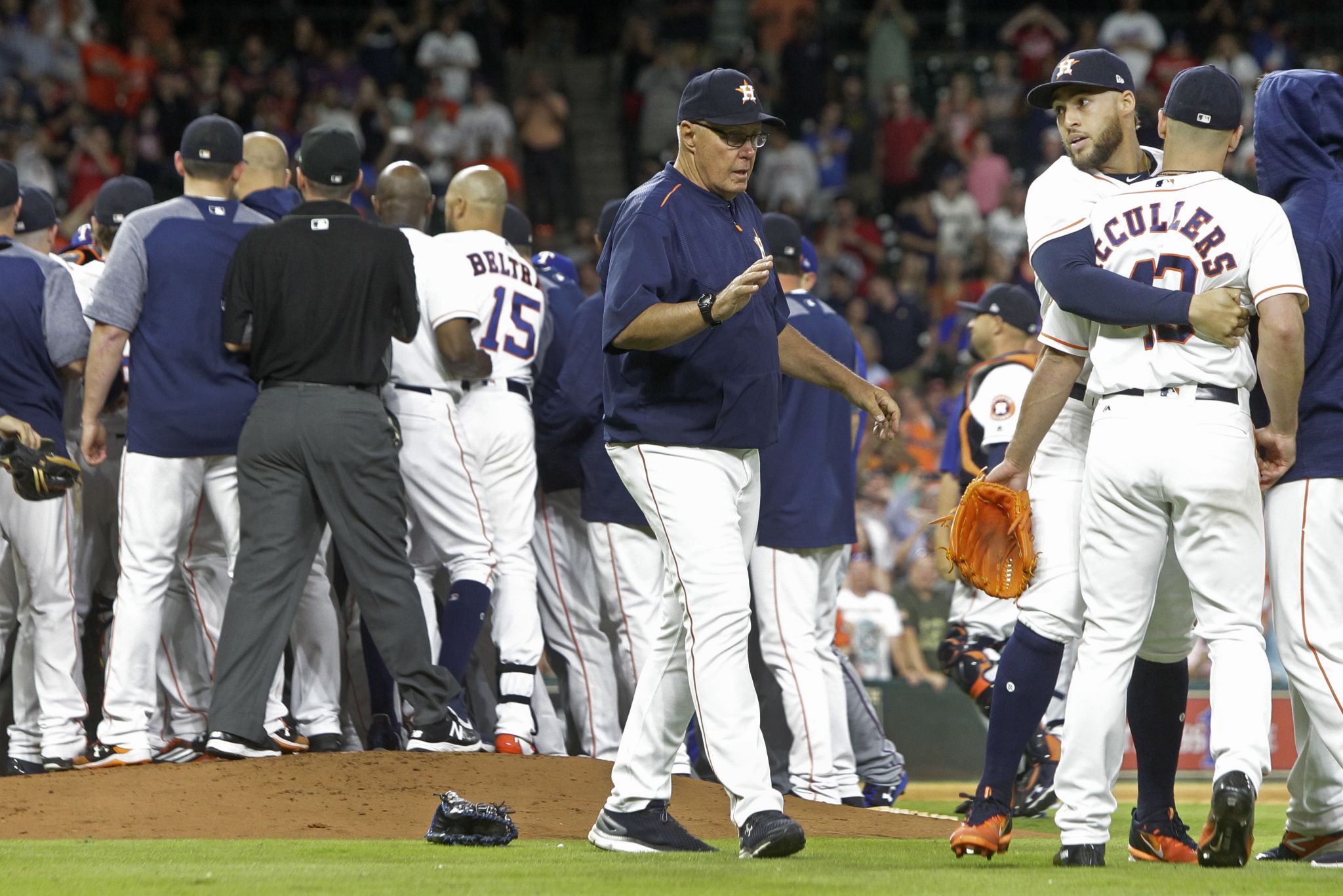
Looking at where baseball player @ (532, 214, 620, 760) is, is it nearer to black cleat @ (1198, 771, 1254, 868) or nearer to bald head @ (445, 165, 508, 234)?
bald head @ (445, 165, 508, 234)

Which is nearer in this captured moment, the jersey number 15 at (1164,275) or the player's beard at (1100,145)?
the jersey number 15 at (1164,275)

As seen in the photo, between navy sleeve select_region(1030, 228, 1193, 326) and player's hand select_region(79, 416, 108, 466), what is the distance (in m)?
3.88

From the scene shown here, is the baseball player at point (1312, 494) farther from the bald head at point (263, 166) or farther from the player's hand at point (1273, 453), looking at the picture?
the bald head at point (263, 166)

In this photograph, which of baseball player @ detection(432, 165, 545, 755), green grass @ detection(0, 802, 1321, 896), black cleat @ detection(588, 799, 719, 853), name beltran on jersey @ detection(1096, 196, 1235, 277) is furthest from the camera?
baseball player @ detection(432, 165, 545, 755)

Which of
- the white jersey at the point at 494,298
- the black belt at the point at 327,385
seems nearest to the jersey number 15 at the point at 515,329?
the white jersey at the point at 494,298

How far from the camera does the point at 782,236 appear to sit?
716cm

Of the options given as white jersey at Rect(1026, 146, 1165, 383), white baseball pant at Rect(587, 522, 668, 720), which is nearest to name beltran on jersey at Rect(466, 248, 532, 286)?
white baseball pant at Rect(587, 522, 668, 720)

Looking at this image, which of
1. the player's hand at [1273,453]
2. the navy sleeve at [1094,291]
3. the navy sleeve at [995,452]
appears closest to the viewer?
the navy sleeve at [1094,291]

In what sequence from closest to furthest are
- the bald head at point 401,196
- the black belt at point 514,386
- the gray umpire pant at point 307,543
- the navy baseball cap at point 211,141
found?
the gray umpire pant at point 307,543 < the navy baseball cap at point 211,141 < the black belt at point 514,386 < the bald head at point 401,196

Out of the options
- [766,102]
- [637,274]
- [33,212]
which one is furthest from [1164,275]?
[766,102]

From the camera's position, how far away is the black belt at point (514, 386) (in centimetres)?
712

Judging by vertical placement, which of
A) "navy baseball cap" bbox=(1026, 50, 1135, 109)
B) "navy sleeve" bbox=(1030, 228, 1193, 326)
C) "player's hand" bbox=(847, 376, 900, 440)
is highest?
"navy baseball cap" bbox=(1026, 50, 1135, 109)

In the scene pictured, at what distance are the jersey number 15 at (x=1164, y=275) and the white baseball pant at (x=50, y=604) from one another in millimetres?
4438

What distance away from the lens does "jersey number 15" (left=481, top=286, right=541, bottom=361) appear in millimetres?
7039
